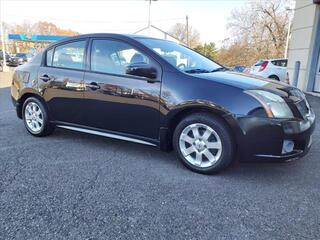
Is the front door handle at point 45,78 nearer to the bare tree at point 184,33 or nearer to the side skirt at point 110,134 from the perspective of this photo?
the side skirt at point 110,134

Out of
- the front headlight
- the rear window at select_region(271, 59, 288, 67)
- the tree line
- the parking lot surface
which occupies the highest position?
the tree line

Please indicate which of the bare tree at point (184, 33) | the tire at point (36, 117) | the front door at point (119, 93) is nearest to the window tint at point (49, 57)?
the tire at point (36, 117)

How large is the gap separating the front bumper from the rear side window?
2376 mm

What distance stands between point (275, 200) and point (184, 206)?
89cm

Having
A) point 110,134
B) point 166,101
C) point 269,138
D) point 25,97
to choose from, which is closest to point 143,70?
point 166,101

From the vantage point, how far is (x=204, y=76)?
3281 millimetres

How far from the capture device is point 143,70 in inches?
131

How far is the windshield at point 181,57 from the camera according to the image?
3551 millimetres

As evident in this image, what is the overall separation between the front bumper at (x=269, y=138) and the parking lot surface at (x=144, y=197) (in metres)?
0.32

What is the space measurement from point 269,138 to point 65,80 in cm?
281

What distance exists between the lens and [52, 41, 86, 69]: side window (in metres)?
4.01

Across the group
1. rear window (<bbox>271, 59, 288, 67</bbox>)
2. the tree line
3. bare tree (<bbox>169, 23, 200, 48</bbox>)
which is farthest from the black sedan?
bare tree (<bbox>169, 23, 200, 48</bbox>)

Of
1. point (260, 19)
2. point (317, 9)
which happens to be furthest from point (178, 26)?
point (317, 9)

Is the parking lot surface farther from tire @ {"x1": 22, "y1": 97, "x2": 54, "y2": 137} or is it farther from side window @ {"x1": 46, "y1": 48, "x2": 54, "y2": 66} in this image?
side window @ {"x1": 46, "y1": 48, "x2": 54, "y2": 66}
